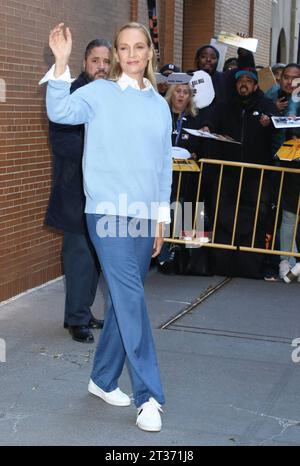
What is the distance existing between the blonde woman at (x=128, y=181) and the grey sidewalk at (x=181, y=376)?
30 cm

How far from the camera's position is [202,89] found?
9.51m

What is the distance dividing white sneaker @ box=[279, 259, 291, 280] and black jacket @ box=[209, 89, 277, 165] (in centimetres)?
100

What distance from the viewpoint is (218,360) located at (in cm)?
596

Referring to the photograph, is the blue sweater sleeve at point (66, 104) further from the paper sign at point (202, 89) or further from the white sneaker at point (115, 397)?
the paper sign at point (202, 89)

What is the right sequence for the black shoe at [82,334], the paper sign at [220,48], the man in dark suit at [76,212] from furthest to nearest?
the paper sign at [220,48], the black shoe at [82,334], the man in dark suit at [76,212]

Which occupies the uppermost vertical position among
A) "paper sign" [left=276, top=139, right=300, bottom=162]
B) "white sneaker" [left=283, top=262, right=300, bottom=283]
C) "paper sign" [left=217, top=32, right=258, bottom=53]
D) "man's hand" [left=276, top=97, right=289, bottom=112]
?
"paper sign" [left=217, top=32, right=258, bottom=53]

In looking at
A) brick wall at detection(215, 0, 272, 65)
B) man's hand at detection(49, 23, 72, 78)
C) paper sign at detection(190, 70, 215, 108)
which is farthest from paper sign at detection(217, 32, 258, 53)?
man's hand at detection(49, 23, 72, 78)

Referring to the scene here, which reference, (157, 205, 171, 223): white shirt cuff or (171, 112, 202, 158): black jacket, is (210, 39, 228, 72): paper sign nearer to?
(171, 112, 202, 158): black jacket

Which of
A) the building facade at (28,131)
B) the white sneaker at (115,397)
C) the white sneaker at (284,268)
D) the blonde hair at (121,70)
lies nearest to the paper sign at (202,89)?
the building facade at (28,131)

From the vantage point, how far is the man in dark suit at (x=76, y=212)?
602cm

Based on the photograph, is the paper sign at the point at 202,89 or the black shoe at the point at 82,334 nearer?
the black shoe at the point at 82,334

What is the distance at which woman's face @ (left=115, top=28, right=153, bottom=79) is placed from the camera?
4.61 metres
